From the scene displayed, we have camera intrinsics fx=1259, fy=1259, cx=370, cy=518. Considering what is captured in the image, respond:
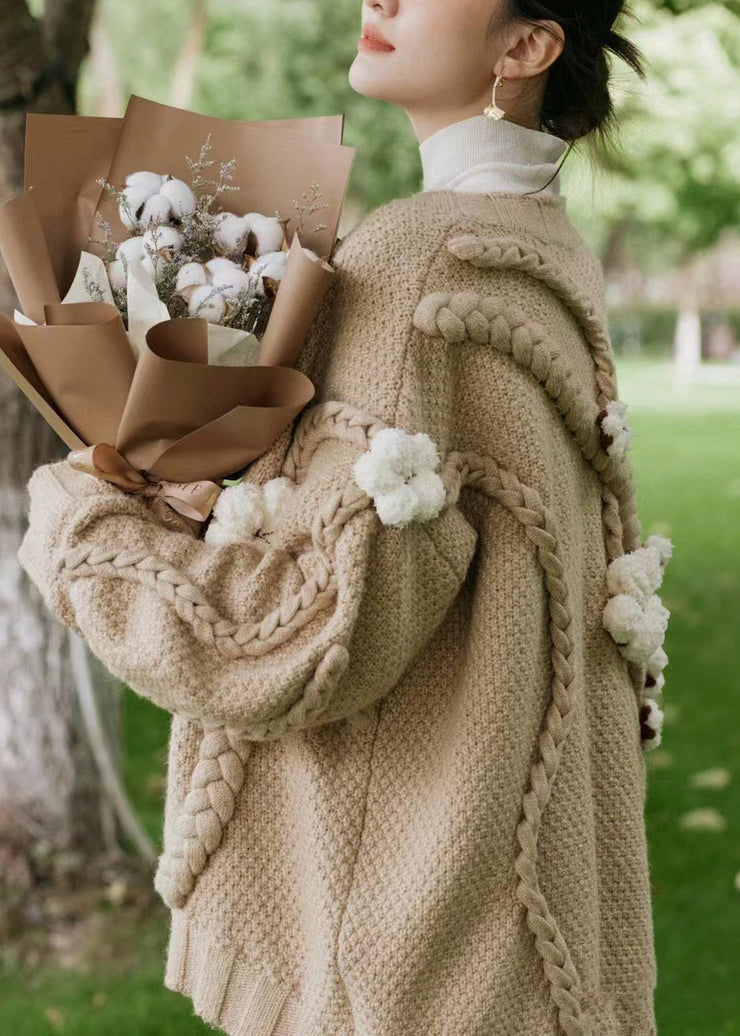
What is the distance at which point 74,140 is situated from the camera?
1636 mm

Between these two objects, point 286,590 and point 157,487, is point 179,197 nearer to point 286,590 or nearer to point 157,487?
point 157,487

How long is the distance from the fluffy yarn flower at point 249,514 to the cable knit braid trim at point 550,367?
265mm

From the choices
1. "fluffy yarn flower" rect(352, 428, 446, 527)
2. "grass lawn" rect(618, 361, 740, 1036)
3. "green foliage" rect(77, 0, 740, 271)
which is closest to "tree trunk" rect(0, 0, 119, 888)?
"grass lawn" rect(618, 361, 740, 1036)

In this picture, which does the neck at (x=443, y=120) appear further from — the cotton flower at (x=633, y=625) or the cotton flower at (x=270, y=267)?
the cotton flower at (x=633, y=625)

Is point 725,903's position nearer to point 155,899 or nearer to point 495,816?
point 155,899

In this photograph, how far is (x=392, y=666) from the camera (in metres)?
1.45

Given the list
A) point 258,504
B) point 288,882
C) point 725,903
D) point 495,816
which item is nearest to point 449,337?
point 258,504

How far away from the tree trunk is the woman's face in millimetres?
1724

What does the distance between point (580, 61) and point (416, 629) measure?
859 mm

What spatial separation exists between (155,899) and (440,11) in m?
2.64

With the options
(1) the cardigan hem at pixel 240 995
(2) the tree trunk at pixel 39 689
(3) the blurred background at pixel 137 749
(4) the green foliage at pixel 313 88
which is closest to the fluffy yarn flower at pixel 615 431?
(3) the blurred background at pixel 137 749

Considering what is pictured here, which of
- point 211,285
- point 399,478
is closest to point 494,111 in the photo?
point 211,285

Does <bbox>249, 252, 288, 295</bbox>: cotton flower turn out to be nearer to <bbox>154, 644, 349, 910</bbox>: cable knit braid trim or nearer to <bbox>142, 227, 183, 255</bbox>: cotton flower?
Result: <bbox>142, 227, 183, 255</bbox>: cotton flower

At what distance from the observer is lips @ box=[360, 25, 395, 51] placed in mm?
1702
